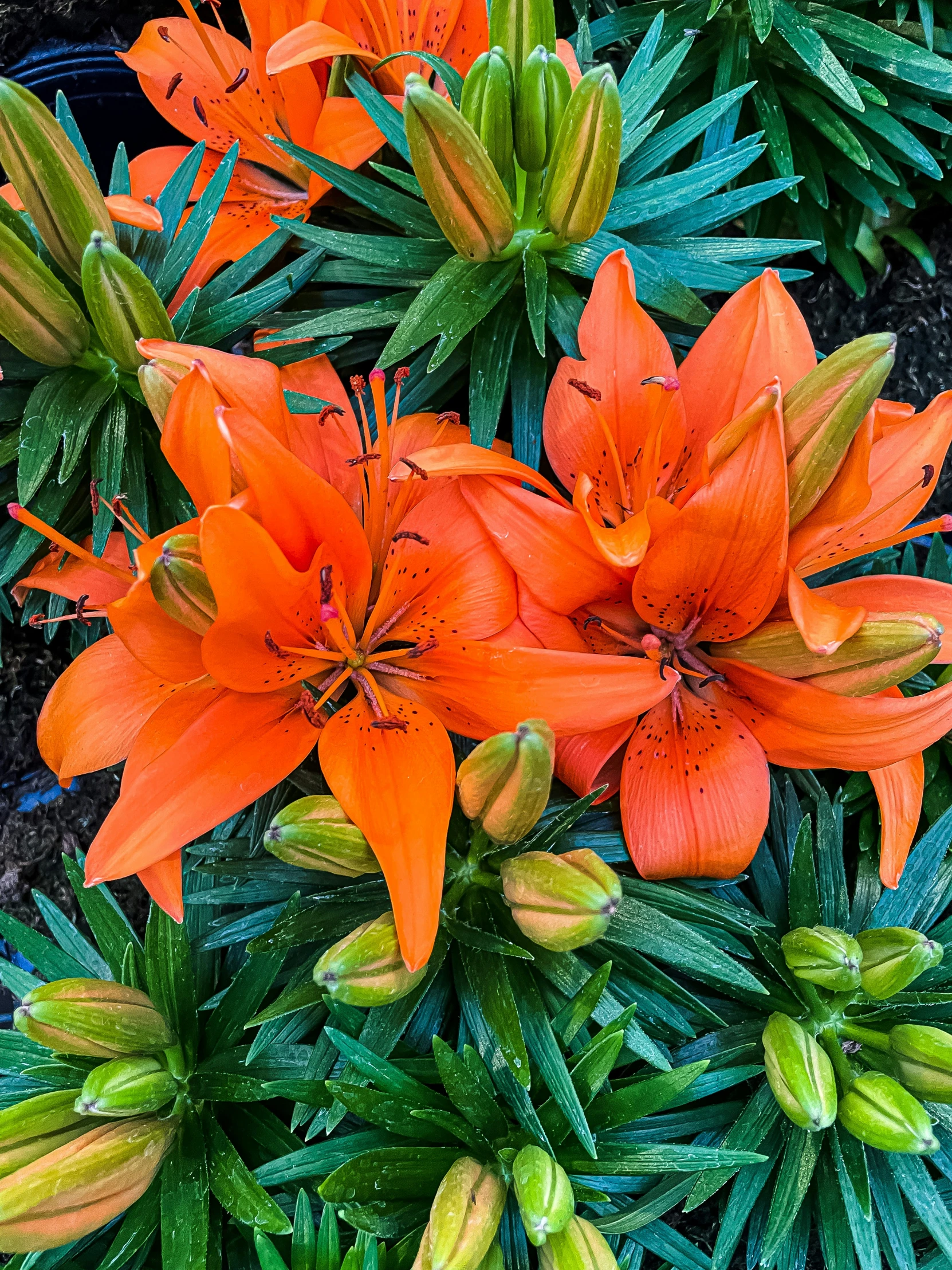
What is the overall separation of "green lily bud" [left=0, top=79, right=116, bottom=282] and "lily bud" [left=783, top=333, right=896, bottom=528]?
0.59 m

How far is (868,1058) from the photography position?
0.86 m

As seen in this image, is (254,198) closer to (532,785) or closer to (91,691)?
(91,691)

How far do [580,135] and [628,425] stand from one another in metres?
0.24

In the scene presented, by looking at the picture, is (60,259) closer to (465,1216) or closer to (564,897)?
(564,897)

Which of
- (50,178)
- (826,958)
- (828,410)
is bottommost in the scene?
(826,958)

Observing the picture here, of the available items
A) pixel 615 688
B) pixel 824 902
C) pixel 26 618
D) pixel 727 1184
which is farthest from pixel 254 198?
pixel 727 1184

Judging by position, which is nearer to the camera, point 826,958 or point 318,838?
point 318,838

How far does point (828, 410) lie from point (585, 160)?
11.2 inches

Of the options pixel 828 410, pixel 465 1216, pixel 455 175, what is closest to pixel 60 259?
pixel 455 175

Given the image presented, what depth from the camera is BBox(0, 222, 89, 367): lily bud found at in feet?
2.51

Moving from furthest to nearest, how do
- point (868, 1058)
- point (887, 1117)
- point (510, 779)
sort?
1. point (868, 1058)
2. point (887, 1117)
3. point (510, 779)

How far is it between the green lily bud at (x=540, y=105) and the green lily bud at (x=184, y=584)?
0.45 meters

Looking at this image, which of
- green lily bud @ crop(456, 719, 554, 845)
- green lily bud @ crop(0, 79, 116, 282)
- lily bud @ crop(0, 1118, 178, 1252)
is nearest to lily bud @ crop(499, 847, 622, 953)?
green lily bud @ crop(456, 719, 554, 845)

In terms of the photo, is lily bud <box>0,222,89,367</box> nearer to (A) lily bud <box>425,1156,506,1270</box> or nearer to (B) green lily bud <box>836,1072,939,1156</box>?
(A) lily bud <box>425,1156,506,1270</box>
